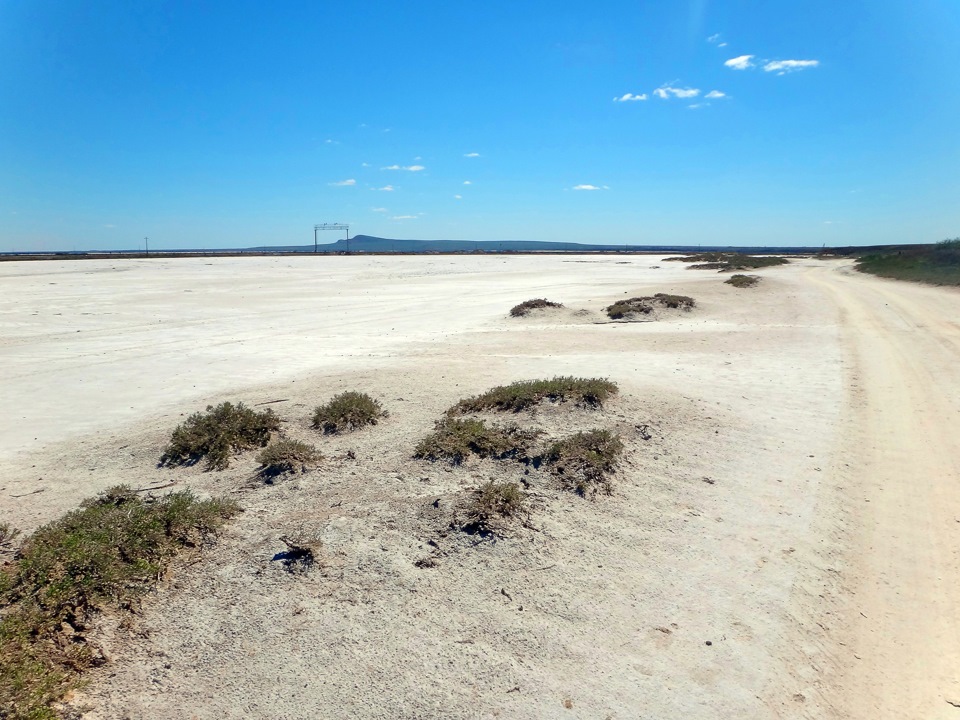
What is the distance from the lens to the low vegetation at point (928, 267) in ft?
114

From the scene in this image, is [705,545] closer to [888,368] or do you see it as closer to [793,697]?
[793,697]

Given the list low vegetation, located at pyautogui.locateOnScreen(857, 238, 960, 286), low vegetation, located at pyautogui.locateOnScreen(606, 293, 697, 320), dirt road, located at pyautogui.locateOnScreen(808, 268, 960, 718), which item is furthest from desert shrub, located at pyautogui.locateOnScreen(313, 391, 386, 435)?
low vegetation, located at pyautogui.locateOnScreen(857, 238, 960, 286)

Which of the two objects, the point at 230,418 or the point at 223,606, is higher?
the point at 230,418

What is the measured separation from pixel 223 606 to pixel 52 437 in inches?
220

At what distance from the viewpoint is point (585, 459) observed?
6086mm

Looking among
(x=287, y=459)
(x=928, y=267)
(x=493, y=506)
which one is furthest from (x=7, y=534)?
(x=928, y=267)

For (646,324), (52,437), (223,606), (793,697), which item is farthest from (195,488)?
(646,324)

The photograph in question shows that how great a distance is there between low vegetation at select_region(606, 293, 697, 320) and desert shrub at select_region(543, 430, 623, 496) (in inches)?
558

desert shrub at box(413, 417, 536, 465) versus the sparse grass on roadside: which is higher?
desert shrub at box(413, 417, 536, 465)

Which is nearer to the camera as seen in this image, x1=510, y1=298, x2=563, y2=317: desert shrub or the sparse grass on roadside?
the sparse grass on roadside

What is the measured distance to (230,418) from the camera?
7.37 m

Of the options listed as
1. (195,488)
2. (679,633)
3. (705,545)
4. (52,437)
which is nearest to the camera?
(679,633)

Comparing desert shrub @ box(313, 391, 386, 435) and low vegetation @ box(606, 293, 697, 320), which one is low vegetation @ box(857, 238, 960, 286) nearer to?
low vegetation @ box(606, 293, 697, 320)

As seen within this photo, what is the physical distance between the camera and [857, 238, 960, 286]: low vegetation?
34.8 meters
